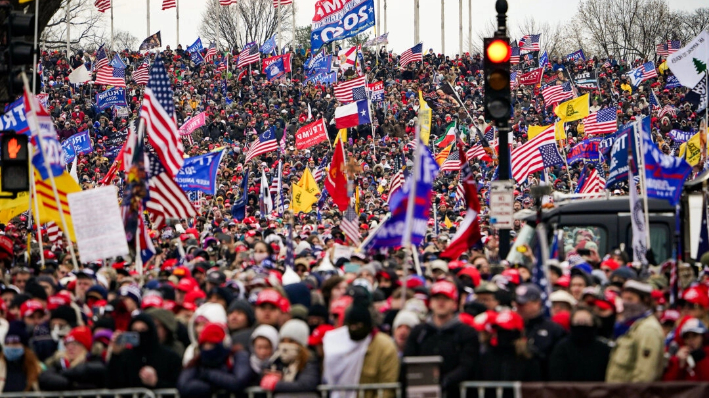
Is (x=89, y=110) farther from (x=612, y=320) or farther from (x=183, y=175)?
(x=612, y=320)

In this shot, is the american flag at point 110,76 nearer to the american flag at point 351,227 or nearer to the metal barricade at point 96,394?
the american flag at point 351,227

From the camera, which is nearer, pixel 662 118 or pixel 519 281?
pixel 519 281

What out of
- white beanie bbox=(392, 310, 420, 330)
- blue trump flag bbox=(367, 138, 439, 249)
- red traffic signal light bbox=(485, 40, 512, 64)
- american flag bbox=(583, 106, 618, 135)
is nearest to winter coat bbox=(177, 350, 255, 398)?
white beanie bbox=(392, 310, 420, 330)

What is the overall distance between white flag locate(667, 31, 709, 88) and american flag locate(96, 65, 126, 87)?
26.6 m

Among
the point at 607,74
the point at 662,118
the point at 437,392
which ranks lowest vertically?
the point at 437,392

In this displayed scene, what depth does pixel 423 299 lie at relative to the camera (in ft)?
35.8

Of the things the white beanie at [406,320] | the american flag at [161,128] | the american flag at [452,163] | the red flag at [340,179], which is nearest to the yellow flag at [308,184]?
the red flag at [340,179]

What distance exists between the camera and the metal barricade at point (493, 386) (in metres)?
8.21

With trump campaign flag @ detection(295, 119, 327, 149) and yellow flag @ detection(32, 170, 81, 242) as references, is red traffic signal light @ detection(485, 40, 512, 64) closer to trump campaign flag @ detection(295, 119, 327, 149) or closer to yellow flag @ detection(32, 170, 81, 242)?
yellow flag @ detection(32, 170, 81, 242)

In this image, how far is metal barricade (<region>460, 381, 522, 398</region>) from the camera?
8.21 metres

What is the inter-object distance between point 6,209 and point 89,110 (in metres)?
26.1

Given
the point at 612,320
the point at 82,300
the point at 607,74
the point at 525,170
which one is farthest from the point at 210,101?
the point at 612,320

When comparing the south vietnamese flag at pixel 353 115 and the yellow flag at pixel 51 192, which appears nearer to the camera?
the yellow flag at pixel 51 192

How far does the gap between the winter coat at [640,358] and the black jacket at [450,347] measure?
1020 millimetres
